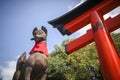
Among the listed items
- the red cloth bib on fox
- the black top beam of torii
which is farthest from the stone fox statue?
the black top beam of torii

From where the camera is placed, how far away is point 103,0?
4668mm

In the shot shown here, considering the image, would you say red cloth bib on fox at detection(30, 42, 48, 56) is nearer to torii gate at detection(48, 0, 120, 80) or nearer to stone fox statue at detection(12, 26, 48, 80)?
stone fox statue at detection(12, 26, 48, 80)

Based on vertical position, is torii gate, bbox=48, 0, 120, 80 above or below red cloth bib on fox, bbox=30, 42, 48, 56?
above

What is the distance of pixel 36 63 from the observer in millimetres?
3184

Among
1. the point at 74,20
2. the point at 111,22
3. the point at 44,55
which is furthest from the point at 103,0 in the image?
the point at 44,55

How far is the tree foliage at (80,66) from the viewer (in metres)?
12.9

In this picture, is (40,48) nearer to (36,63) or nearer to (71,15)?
(36,63)

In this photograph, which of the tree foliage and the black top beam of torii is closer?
the black top beam of torii

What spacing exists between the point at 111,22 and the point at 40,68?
2.44 metres

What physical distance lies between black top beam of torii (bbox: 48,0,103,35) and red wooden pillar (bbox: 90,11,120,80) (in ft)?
2.33

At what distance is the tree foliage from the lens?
12.9 metres

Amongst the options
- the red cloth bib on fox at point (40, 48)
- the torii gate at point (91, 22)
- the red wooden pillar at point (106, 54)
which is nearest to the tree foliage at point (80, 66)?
the torii gate at point (91, 22)

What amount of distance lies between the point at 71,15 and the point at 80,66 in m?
8.65

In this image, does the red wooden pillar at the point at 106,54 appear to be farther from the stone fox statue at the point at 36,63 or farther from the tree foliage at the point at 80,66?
the tree foliage at the point at 80,66
